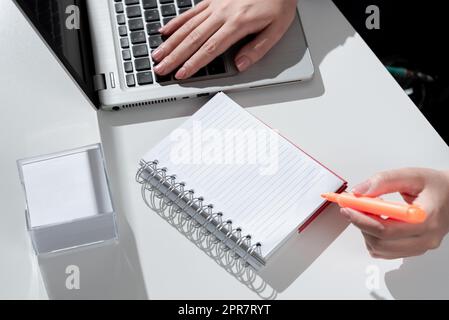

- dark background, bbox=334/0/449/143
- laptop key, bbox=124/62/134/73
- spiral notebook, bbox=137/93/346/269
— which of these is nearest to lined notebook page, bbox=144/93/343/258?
spiral notebook, bbox=137/93/346/269

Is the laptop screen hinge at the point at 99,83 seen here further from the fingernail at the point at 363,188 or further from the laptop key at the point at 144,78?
the fingernail at the point at 363,188

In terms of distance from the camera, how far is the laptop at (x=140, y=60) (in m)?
0.86

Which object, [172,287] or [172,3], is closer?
[172,287]

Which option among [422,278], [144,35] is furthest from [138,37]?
[422,278]

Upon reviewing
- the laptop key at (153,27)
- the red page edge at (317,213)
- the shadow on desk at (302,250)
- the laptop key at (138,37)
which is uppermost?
the laptop key at (153,27)

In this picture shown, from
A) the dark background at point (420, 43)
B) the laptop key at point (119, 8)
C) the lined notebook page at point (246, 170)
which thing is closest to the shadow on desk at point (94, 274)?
the lined notebook page at point (246, 170)

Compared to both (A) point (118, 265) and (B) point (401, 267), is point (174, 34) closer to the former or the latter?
(A) point (118, 265)

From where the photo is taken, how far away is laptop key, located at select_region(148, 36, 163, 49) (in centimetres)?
88

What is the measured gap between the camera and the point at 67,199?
753 millimetres

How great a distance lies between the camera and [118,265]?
0.81 m

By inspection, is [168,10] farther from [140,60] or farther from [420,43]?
[420,43]
